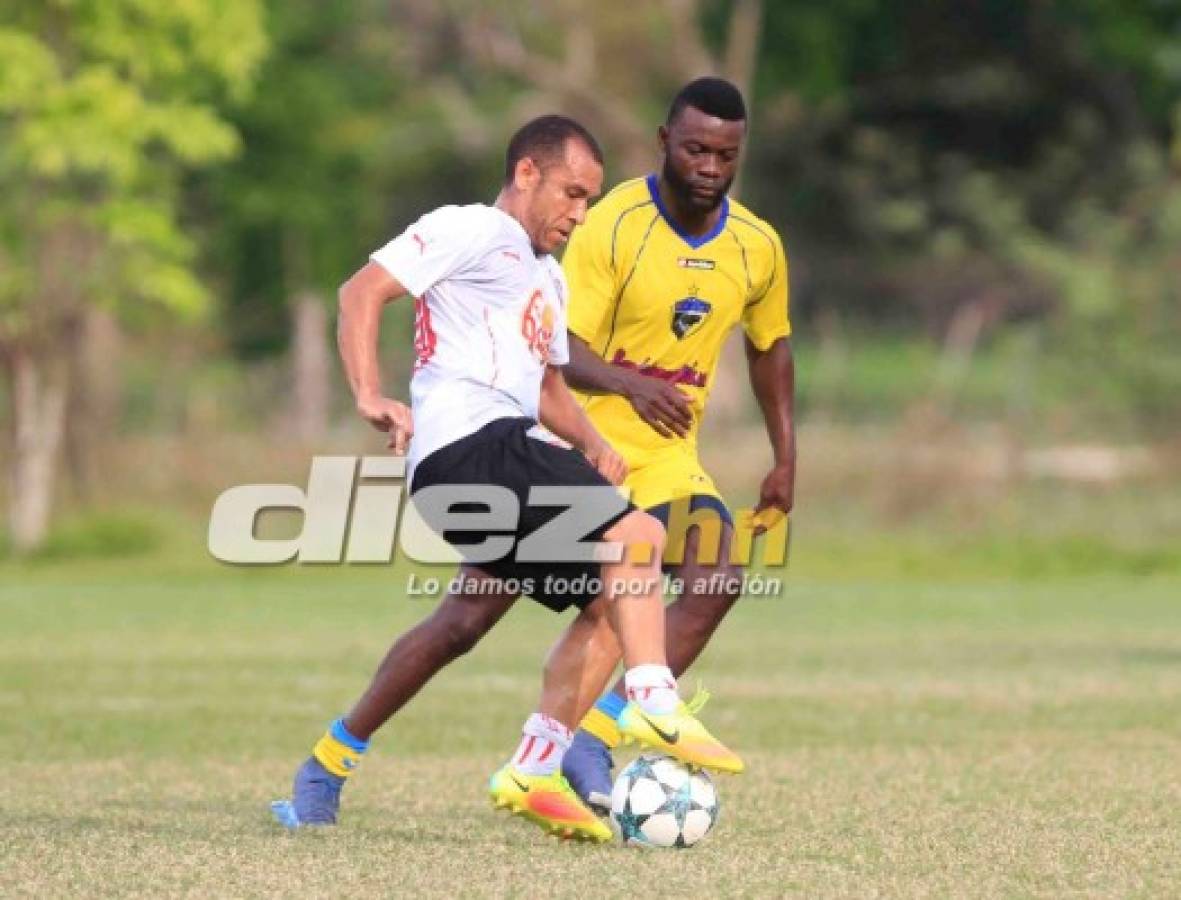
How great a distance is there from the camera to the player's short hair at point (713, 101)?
8.53 m

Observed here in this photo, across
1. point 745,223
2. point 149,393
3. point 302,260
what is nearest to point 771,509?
point 745,223

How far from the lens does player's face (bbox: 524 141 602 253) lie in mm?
7852

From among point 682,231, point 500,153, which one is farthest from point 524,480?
point 500,153

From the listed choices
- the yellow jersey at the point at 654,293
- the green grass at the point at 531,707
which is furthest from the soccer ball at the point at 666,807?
the yellow jersey at the point at 654,293

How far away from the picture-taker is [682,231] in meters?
8.82

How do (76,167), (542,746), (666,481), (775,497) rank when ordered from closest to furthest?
(542,746)
(666,481)
(775,497)
(76,167)

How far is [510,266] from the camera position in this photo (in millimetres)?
7809

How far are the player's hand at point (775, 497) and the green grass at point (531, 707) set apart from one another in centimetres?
101

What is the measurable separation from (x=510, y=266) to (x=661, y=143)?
122 centimetres

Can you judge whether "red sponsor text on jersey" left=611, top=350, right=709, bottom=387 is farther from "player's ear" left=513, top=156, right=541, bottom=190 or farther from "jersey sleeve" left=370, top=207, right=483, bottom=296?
"jersey sleeve" left=370, top=207, right=483, bottom=296

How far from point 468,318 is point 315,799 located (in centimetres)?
171

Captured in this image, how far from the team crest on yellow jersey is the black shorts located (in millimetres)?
1109

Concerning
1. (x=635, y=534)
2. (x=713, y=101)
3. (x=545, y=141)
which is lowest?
(x=635, y=534)

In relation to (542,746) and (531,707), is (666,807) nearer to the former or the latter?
(542,746)
